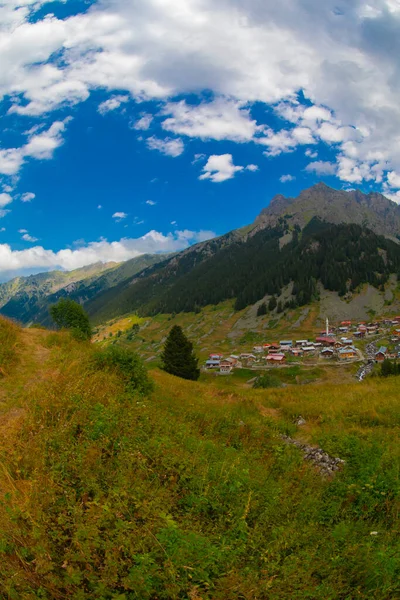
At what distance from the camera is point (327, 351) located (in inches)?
5379

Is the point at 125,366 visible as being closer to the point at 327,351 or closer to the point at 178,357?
the point at 178,357

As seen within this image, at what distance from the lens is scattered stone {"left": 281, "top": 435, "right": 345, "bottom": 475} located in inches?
426

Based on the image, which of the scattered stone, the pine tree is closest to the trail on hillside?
the scattered stone

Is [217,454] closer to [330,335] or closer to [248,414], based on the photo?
[248,414]

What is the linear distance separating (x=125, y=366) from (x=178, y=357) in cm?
3229

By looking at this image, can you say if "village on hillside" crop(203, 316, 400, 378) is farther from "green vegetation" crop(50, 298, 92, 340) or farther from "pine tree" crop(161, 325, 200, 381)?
"green vegetation" crop(50, 298, 92, 340)

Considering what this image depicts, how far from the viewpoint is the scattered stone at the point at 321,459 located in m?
10.8

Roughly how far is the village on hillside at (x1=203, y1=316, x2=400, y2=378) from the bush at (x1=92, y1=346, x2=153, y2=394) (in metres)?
110

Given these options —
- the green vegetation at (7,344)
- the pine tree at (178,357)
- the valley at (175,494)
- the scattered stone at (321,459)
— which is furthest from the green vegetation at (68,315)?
the scattered stone at (321,459)

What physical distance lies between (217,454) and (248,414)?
7.47 metres

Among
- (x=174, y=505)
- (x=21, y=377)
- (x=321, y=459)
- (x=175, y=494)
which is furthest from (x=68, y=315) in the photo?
(x=174, y=505)

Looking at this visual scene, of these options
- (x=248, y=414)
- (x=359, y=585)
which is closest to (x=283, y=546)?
(x=359, y=585)

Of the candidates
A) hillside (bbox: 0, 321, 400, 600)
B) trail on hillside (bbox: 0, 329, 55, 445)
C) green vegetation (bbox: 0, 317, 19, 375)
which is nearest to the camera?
hillside (bbox: 0, 321, 400, 600)

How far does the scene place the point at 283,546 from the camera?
637 cm
